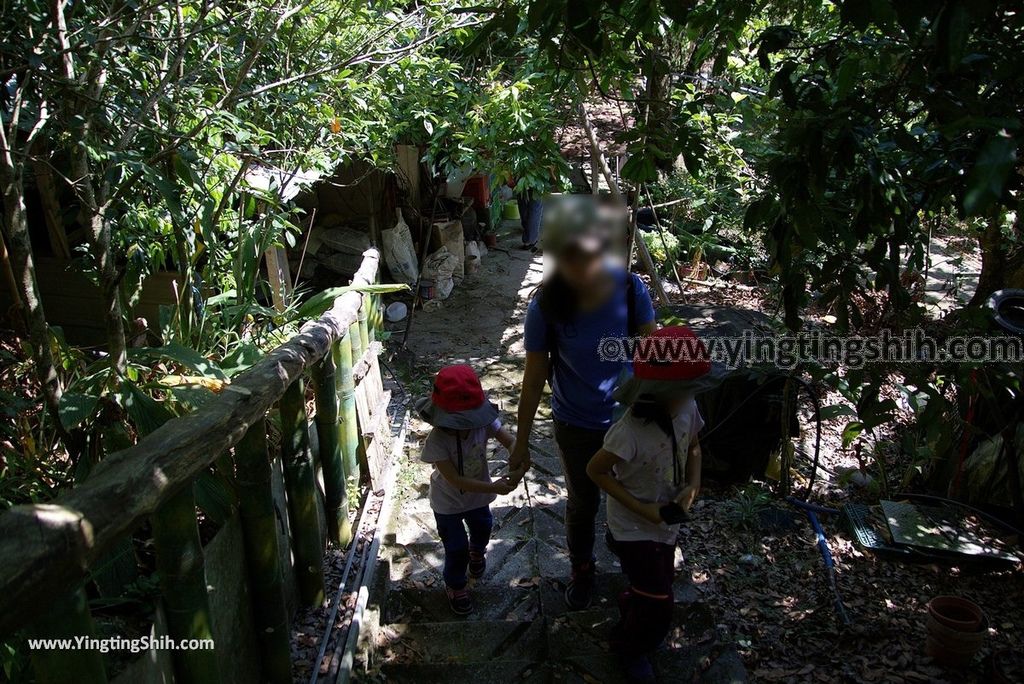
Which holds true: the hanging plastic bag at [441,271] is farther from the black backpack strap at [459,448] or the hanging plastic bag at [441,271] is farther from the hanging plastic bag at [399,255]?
the black backpack strap at [459,448]

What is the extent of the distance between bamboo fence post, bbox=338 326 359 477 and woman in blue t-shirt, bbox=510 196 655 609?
0.90 m

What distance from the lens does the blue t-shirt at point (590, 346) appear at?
8.53ft

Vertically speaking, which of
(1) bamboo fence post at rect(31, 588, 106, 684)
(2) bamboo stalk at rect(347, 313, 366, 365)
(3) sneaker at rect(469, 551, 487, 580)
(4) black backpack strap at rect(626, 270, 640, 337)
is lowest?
(3) sneaker at rect(469, 551, 487, 580)

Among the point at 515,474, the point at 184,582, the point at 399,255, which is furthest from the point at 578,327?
the point at 399,255

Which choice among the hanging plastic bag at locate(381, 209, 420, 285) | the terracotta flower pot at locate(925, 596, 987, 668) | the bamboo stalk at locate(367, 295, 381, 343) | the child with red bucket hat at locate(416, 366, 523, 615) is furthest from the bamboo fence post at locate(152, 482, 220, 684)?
the hanging plastic bag at locate(381, 209, 420, 285)

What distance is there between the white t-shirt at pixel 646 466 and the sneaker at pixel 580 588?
60 cm

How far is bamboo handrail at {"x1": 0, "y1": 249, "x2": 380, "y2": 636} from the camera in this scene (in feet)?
3.57

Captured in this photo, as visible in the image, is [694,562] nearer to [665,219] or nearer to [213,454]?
[213,454]

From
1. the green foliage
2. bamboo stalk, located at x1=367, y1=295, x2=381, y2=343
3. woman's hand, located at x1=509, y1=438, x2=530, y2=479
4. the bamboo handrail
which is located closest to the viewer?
the bamboo handrail

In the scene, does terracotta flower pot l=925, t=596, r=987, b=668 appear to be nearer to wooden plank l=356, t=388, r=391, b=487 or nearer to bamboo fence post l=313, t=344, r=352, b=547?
bamboo fence post l=313, t=344, r=352, b=547

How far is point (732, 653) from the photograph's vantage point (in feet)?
9.05

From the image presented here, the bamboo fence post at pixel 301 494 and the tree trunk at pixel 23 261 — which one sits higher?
the tree trunk at pixel 23 261

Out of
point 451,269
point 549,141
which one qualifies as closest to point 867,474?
point 549,141

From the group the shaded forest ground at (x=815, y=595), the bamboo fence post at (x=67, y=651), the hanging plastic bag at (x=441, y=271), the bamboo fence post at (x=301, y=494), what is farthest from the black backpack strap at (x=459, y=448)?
the hanging plastic bag at (x=441, y=271)
